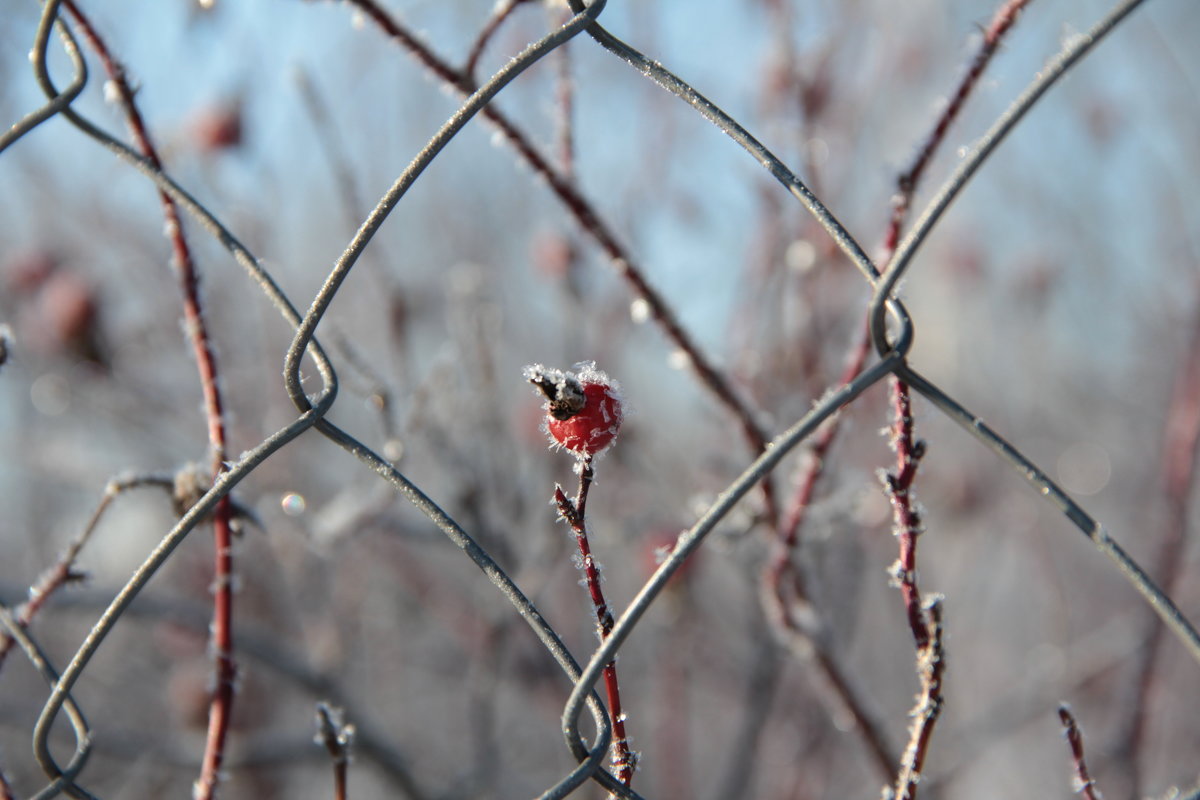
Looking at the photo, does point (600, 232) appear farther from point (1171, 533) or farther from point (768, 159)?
point (1171, 533)

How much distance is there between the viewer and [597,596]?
2.02ft

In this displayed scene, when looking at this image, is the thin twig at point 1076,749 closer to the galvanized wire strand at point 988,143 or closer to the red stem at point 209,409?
the galvanized wire strand at point 988,143

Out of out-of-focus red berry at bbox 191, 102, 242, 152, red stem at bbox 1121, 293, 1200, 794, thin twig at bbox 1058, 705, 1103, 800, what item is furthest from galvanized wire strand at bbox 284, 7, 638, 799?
out-of-focus red berry at bbox 191, 102, 242, 152

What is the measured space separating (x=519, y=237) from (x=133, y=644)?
7.35 ft

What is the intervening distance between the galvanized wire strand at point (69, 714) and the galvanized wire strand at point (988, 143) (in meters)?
0.68

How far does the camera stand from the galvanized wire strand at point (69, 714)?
734mm

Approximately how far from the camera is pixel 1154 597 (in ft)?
1.80

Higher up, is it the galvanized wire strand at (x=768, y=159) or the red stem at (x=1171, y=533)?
the red stem at (x=1171, y=533)

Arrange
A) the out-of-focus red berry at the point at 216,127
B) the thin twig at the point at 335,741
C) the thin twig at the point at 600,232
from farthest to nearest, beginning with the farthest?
the out-of-focus red berry at the point at 216,127
the thin twig at the point at 600,232
the thin twig at the point at 335,741

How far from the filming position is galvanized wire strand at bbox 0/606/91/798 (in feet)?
2.41

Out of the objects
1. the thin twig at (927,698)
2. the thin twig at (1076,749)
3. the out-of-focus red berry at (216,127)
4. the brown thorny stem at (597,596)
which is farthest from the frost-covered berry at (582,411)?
the out-of-focus red berry at (216,127)

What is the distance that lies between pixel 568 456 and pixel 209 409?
1.41 m

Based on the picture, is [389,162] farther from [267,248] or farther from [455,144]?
[267,248]

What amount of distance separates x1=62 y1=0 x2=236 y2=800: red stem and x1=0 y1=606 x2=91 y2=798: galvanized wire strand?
0.10 meters
